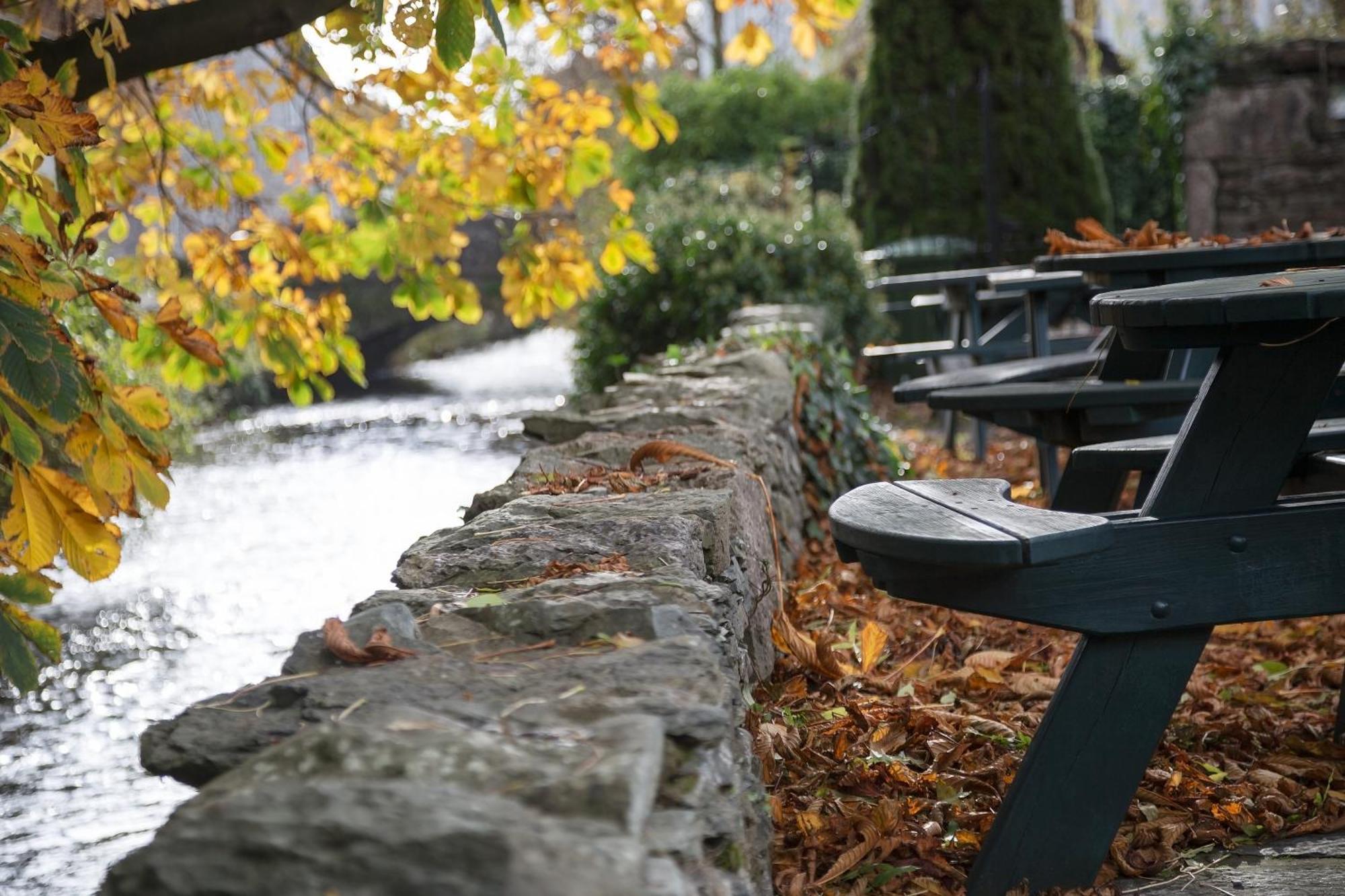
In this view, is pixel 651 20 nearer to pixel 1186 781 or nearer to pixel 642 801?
pixel 1186 781

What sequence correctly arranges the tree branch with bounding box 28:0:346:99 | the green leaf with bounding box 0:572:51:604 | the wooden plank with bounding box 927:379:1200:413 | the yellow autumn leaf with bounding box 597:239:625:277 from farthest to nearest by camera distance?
the yellow autumn leaf with bounding box 597:239:625:277 → the wooden plank with bounding box 927:379:1200:413 → the tree branch with bounding box 28:0:346:99 → the green leaf with bounding box 0:572:51:604

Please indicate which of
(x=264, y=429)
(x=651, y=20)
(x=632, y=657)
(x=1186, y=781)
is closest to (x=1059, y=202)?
(x=264, y=429)

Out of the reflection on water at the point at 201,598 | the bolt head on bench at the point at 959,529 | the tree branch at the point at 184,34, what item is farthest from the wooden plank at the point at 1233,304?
the reflection on water at the point at 201,598

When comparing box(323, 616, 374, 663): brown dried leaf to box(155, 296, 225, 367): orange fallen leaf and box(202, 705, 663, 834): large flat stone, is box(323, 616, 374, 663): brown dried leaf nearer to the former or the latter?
box(202, 705, 663, 834): large flat stone

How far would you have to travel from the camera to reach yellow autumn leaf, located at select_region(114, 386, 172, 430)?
8.26ft

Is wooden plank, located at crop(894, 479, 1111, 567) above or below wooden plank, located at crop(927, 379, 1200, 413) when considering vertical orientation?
above

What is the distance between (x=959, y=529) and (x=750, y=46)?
7.74ft

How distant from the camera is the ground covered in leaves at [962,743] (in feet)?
8.13

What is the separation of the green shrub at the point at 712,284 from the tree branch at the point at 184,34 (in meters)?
5.66

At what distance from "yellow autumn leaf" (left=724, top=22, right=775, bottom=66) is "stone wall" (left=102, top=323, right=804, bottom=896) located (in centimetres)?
174

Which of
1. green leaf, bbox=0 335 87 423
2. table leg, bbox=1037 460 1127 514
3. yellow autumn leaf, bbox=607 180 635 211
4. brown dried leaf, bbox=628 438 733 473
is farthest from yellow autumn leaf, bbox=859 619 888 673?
yellow autumn leaf, bbox=607 180 635 211

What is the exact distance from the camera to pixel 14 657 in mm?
2014

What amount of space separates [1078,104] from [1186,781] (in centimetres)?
1045

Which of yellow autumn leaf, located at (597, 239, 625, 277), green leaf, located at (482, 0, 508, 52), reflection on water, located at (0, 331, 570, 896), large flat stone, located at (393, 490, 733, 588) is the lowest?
reflection on water, located at (0, 331, 570, 896)
